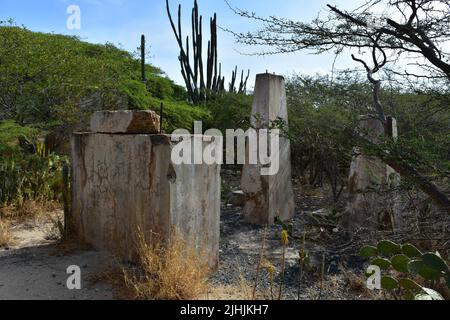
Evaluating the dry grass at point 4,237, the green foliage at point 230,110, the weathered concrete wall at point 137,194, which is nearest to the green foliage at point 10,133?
the dry grass at point 4,237

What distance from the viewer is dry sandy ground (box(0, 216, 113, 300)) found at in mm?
3549

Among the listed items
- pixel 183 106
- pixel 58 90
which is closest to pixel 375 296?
pixel 58 90

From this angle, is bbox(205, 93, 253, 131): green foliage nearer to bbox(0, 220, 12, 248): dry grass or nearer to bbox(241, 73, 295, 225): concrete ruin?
bbox(241, 73, 295, 225): concrete ruin

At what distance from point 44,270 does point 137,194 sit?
1.12 m

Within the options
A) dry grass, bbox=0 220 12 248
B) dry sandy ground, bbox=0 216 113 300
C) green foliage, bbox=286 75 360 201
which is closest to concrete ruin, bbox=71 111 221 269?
dry sandy ground, bbox=0 216 113 300

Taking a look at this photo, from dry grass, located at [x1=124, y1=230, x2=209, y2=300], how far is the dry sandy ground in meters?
0.31

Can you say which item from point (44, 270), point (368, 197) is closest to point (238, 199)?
point (368, 197)

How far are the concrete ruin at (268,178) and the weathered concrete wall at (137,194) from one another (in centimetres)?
229

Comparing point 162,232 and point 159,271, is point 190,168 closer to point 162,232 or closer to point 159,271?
point 162,232

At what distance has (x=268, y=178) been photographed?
653 centimetres

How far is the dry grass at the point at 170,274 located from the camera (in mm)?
3316

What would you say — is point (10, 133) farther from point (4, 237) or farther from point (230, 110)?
point (230, 110)
